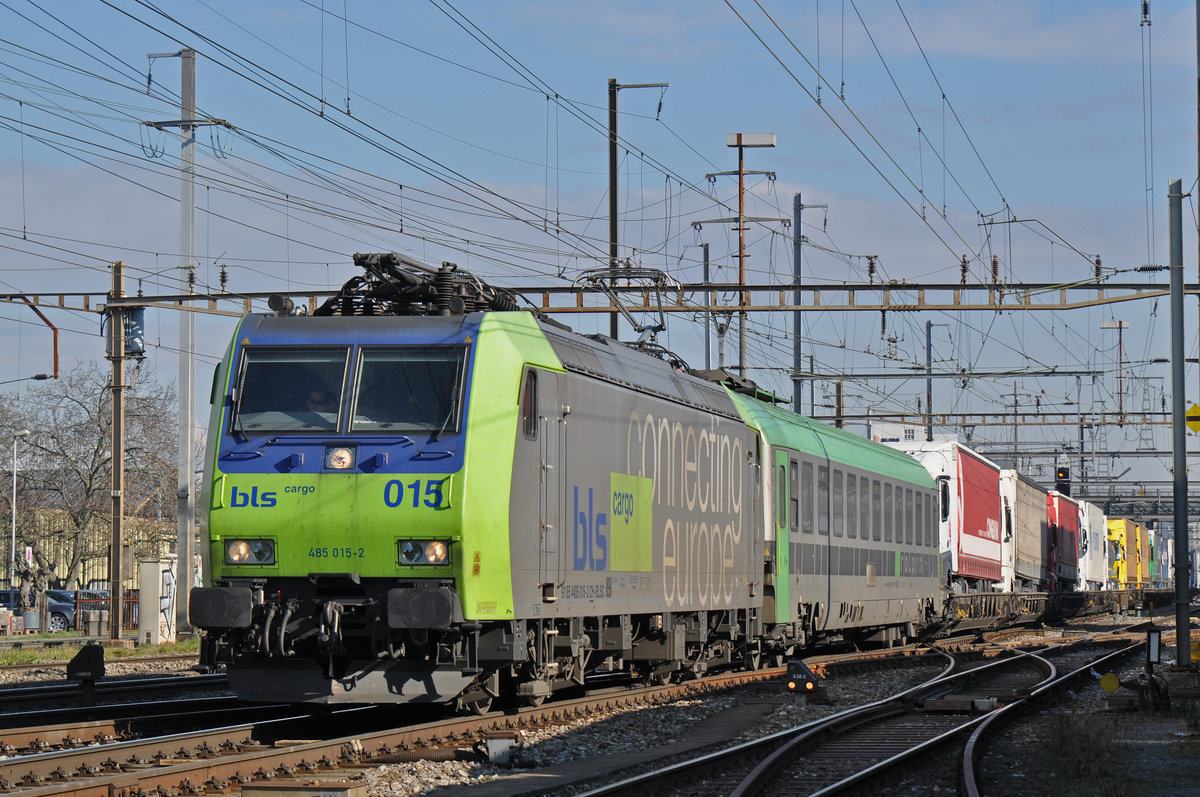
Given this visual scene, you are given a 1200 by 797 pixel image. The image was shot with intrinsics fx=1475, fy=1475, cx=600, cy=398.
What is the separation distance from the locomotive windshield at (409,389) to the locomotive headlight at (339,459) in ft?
0.79

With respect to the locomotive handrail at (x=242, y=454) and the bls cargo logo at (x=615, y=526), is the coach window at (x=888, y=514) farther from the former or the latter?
the locomotive handrail at (x=242, y=454)

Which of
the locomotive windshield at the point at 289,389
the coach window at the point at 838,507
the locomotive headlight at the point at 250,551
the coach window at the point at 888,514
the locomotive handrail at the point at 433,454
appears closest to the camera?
the locomotive handrail at the point at 433,454

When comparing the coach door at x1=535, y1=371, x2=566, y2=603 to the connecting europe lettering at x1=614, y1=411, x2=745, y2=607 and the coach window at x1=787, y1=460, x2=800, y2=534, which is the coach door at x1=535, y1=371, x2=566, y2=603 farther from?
the coach window at x1=787, y1=460, x2=800, y2=534

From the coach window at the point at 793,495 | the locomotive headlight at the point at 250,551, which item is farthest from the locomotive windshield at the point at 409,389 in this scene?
the coach window at the point at 793,495

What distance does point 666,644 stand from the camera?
17.1 metres

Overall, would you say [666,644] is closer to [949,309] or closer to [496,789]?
[496,789]

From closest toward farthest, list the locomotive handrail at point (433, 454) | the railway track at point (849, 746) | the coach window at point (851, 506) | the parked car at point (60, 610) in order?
the railway track at point (849, 746) → the locomotive handrail at point (433, 454) → the coach window at point (851, 506) → the parked car at point (60, 610)

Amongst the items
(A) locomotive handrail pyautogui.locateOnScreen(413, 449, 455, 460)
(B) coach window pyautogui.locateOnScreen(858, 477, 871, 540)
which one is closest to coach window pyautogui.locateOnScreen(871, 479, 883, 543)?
(B) coach window pyautogui.locateOnScreen(858, 477, 871, 540)

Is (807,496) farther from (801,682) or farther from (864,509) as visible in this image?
(801,682)

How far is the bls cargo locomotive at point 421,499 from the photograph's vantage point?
40.4 ft

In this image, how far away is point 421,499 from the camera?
40.5ft

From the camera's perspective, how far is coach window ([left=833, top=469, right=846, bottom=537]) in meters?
23.8

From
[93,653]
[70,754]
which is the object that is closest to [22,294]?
[93,653]

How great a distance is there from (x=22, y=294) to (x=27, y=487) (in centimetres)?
3814
